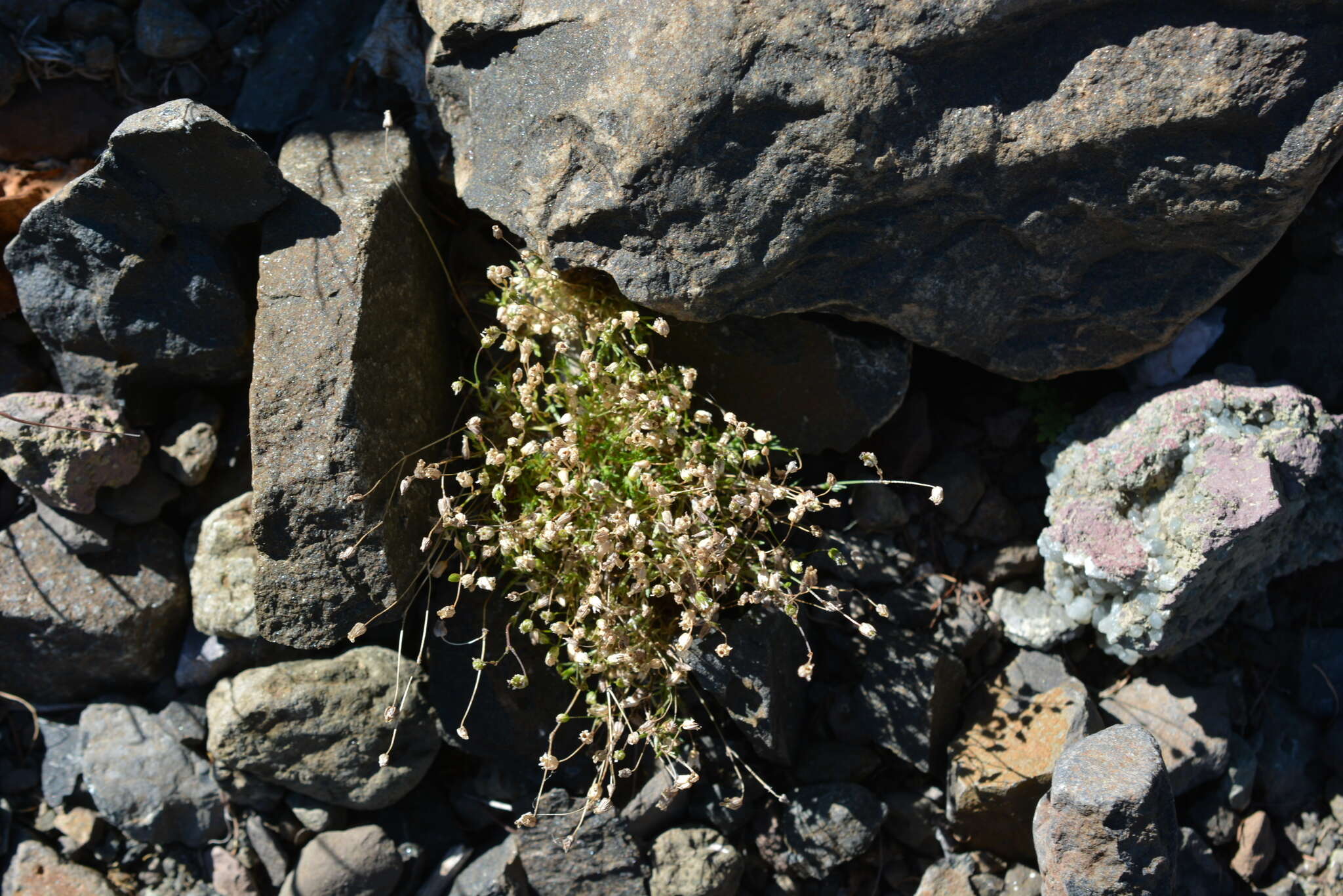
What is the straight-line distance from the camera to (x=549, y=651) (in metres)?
3.20

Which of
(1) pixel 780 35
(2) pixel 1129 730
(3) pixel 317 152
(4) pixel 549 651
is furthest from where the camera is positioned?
(3) pixel 317 152

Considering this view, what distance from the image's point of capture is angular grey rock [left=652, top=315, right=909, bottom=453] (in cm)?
335

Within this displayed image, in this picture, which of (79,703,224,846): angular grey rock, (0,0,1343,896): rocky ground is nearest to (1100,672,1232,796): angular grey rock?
(0,0,1343,896): rocky ground

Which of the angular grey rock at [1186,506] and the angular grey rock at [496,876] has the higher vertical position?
the angular grey rock at [1186,506]

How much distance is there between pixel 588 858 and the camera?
3.31 metres

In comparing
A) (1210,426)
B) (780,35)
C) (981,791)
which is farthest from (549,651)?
(1210,426)

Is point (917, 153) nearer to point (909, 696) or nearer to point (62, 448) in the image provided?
point (909, 696)

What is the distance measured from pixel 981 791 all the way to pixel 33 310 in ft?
11.6

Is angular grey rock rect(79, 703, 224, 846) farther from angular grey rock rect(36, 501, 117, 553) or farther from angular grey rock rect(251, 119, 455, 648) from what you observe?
angular grey rock rect(251, 119, 455, 648)

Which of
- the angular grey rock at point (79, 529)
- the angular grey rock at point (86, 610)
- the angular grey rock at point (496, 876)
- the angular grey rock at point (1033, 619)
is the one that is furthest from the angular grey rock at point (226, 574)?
the angular grey rock at point (1033, 619)

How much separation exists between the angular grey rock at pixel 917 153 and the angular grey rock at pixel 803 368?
176 millimetres

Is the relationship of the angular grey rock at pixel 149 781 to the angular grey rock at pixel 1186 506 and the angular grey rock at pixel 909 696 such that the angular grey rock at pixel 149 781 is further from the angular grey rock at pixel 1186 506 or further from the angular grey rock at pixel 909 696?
the angular grey rock at pixel 1186 506

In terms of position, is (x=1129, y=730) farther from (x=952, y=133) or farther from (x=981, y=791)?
(x=952, y=133)

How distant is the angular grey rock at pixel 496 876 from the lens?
130 inches
